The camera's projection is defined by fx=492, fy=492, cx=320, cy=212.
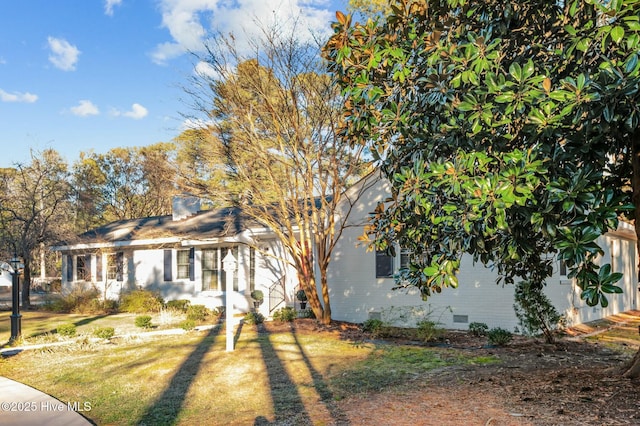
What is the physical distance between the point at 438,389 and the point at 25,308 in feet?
67.1

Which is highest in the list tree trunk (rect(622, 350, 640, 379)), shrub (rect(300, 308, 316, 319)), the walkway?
tree trunk (rect(622, 350, 640, 379))

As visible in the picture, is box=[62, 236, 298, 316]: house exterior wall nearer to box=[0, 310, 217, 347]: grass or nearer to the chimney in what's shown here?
box=[0, 310, 217, 347]: grass

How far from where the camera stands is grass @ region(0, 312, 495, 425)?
6.18 metres

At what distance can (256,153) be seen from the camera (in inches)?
527

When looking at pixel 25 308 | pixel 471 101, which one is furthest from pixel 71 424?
pixel 25 308

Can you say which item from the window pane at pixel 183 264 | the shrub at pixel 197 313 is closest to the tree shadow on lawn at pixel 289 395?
the shrub at pixel 197 313

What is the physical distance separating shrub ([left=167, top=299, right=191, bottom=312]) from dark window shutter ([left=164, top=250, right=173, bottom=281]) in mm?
1600

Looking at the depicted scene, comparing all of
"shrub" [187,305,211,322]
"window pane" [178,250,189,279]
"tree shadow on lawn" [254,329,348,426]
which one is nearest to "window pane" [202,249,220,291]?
"window pane" [178,250,189,279]

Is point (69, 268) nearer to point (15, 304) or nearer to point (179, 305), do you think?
point (179, 305)

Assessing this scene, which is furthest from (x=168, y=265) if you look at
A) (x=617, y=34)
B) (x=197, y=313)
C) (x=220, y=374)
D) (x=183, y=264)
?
(x=617, y=34)

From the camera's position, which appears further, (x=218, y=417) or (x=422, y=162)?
(x=218, y=417)

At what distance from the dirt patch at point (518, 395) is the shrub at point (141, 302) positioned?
13218mm

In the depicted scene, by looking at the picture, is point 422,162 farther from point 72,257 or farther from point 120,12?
point 72,257

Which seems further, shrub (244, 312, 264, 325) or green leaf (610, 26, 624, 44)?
shrub (244, 312, 264, 325)
